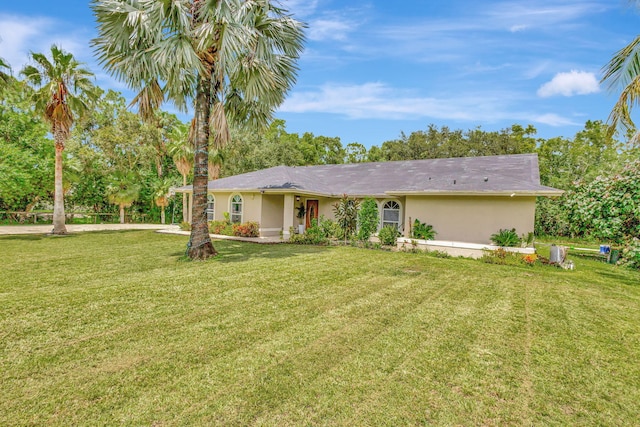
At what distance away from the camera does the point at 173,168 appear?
3212 centimetres

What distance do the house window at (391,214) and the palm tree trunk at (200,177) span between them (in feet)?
29.8

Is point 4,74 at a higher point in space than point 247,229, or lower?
higher

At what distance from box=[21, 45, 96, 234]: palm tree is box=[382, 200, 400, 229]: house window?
15.6 metres

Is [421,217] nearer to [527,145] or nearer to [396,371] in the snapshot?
[396,371]

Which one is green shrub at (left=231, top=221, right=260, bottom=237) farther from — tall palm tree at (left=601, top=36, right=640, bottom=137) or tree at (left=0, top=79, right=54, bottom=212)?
tree at (left=0, top=79, right=54, bottom=212)

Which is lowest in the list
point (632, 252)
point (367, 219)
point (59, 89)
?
point (632, 252)

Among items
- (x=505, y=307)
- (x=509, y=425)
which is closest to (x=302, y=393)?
(x=509, y=425)

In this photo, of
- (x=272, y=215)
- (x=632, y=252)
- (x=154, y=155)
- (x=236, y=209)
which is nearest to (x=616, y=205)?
(x=632, y=252)

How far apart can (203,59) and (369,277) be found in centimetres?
793

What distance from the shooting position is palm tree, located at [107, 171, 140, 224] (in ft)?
87.7

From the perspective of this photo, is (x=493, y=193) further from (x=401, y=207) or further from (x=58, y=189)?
(x=58, y=189)

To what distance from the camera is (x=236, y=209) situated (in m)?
18.2

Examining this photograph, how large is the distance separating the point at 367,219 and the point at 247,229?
6272 mm

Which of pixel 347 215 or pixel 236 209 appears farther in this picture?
pixel 236 209
